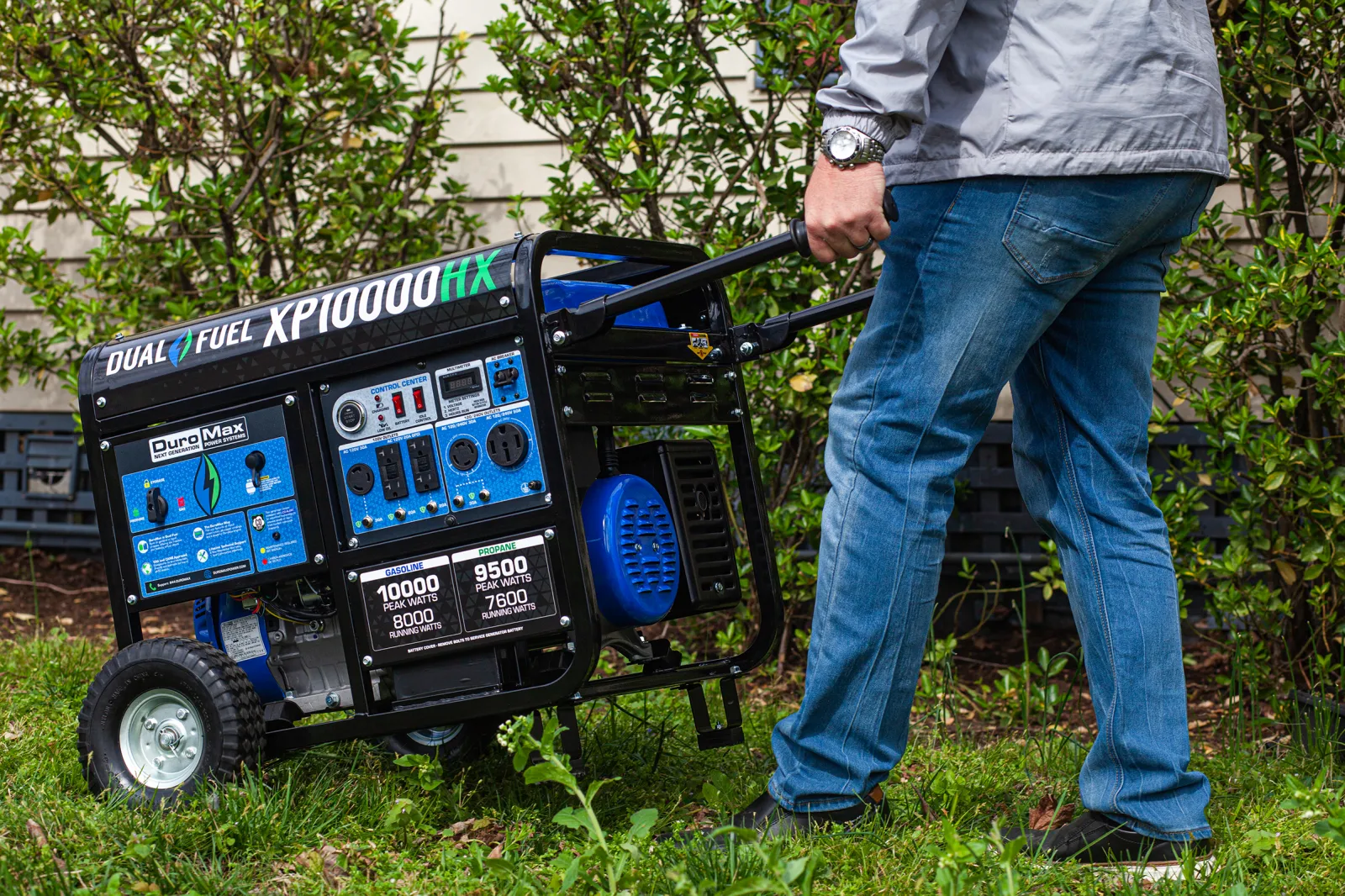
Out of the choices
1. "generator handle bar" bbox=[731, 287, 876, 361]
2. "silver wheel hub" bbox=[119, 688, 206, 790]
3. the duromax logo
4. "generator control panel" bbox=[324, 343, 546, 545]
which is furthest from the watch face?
"silver wheel hub" bbox=[119, 688, 206, 790]

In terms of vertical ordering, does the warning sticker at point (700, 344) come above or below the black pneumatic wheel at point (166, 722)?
above

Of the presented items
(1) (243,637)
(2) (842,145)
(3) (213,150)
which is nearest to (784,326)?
(2) (842,145)

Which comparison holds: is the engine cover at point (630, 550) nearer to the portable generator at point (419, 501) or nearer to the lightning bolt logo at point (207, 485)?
the portable generator at point (419, 501)

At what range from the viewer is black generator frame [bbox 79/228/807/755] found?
2.17m

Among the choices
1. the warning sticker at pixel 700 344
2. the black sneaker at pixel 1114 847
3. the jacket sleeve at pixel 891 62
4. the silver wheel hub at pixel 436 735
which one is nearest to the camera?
the jacket sleeve at pixel 891 62

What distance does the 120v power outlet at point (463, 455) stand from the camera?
2.26m

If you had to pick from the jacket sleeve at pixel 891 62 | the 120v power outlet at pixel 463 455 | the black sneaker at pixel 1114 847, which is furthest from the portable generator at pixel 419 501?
the black sneaker at pixel 1114 847

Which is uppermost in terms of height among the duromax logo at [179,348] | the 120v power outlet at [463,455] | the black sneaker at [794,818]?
the duromax logo at [179,348]

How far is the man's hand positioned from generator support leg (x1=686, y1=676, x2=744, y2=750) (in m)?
0.97

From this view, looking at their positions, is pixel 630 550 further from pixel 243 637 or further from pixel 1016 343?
pixel 243 637

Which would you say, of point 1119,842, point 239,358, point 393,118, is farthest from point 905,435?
point 393,118

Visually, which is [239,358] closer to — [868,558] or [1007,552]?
[868,558]

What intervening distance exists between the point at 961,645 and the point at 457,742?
2111 millimetres

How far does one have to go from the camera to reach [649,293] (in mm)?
2125
